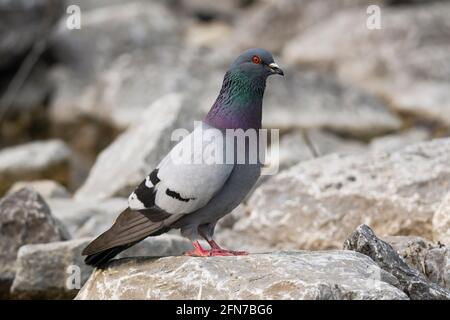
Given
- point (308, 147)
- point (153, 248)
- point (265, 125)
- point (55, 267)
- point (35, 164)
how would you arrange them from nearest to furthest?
point (55, 267)
point (153, 248)
point (308, 147)
point (35, 164)
point (265, 125)

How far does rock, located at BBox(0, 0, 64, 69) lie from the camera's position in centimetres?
1430

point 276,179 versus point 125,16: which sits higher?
point 125,16

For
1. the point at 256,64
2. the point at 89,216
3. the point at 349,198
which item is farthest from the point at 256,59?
the point at 89,216

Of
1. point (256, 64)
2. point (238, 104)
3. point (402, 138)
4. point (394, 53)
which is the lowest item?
point (402, 138)

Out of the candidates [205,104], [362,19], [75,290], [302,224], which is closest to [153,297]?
[75,290]

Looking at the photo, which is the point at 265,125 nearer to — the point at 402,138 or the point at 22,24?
the point at 402,138

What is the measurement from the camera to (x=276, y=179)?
8.89m

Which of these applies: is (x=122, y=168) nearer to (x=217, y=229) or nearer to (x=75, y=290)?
(x=217, y=229)

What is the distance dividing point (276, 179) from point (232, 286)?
11.8 feet

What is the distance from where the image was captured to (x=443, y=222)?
7.32 meters

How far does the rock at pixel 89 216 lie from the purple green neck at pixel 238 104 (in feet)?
9.53

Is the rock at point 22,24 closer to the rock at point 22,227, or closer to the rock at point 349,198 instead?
the rock at point 22,227

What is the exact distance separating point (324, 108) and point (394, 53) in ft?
7.64

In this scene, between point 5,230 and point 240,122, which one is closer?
point 240,122
